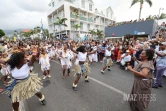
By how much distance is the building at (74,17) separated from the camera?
2334 cm

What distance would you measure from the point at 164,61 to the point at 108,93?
2545mm

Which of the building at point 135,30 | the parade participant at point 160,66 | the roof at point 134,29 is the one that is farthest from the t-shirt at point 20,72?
the roof at point 134,29

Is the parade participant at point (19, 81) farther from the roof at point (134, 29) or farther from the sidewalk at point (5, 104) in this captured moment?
the roof at point (134, 29)

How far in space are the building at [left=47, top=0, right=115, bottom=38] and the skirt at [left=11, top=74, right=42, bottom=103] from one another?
21333 millimetres

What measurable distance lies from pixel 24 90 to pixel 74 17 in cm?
2410

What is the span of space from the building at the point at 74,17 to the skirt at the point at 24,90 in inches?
840

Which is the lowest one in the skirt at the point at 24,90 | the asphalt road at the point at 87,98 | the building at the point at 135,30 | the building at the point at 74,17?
the asphalt road at the point at 87,98

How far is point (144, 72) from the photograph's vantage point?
2203 mm

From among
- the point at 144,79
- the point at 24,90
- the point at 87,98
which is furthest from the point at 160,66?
the point at 24,90

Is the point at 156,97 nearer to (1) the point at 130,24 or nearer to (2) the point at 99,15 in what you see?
(1) the point at 130,24

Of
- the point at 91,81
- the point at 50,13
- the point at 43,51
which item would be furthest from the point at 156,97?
the point at 50,13

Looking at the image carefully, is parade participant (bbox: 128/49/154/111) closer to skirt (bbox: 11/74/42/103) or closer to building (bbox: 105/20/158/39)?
skirt (bbox: 11/74/42/103)

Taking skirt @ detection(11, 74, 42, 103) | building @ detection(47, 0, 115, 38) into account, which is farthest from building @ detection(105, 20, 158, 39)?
skirt @ detection(11, 74, 42, 103)

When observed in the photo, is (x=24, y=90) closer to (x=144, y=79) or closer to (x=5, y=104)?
(x=5, y=104)
